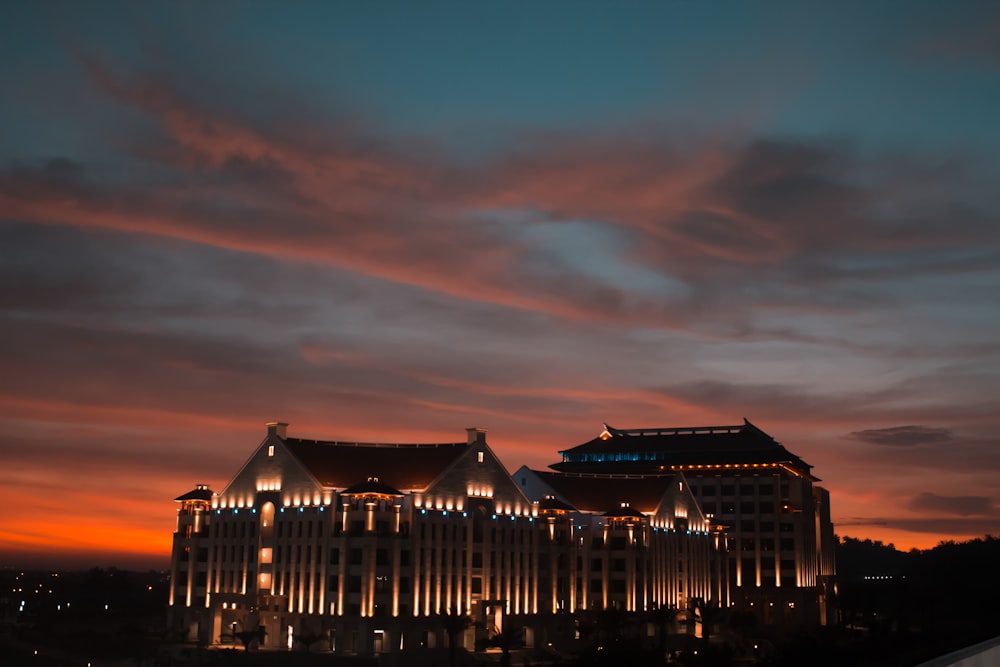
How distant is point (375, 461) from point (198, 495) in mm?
19957

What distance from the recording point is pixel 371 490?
97.7 metres

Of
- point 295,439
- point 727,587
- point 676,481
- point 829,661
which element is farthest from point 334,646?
point 727,587

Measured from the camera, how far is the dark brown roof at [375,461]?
102 m

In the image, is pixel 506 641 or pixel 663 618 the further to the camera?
pixel 663 618

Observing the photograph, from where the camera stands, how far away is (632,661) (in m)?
78.4

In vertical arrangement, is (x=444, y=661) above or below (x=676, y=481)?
below

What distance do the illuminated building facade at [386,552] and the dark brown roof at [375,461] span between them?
0.49 ft

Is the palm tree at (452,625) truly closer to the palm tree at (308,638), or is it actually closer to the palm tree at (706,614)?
the palm tree at (308,638)

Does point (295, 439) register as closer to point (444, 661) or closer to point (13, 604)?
point (444, 661)

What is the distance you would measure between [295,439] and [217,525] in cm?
1242

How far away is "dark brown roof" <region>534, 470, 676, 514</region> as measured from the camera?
127 metres

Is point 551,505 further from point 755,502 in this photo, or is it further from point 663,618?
point 755,502

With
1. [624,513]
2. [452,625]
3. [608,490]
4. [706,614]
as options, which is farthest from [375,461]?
[706,614]

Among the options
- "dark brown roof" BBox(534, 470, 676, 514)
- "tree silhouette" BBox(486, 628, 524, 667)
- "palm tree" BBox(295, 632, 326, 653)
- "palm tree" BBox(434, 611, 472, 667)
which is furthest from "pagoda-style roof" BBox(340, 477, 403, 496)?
"dark brown roof" BBox(534, 470, 676, 514)
